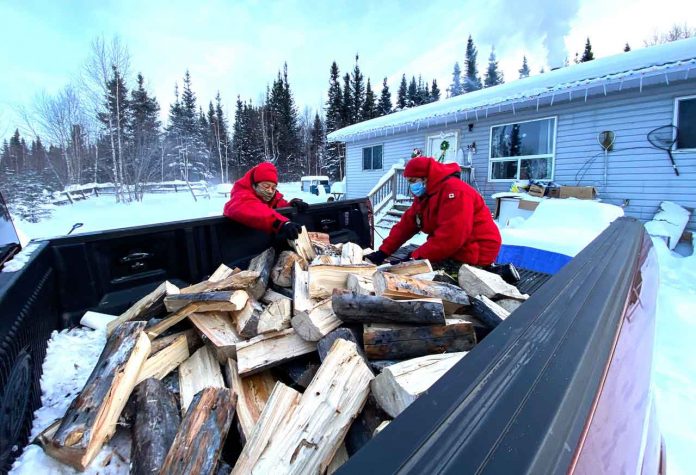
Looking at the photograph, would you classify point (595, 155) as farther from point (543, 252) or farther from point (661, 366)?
point (661, 366)

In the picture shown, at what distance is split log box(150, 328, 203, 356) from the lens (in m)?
1.34

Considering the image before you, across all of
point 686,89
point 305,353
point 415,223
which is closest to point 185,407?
point 305,353

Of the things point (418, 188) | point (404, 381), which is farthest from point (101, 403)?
point (418, 188)

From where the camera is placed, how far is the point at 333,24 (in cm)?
2261

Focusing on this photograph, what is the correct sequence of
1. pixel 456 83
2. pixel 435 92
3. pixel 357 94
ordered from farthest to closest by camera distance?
pixel 456 83 → pixel 435 92 → pixel 357 94

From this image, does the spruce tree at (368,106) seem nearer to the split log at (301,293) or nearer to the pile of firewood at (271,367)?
the split log at (301,293)

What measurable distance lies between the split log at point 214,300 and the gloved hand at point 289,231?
0.76 metres

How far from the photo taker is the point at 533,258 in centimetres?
381

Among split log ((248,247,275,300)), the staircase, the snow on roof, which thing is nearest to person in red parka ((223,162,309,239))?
split log ((248,247,275,300))

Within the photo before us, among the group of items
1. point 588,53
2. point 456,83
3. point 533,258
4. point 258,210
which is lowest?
point 533,258

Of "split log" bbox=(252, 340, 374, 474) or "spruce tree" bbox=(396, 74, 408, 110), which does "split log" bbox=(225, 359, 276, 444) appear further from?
"spruce tree" bbox=(396, 74, 408, 110)

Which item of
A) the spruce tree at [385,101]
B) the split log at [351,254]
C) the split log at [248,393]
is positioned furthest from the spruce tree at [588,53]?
the split log at [248,393]

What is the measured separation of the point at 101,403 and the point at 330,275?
0.99 meters

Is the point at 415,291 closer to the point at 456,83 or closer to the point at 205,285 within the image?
the point at 205,285
